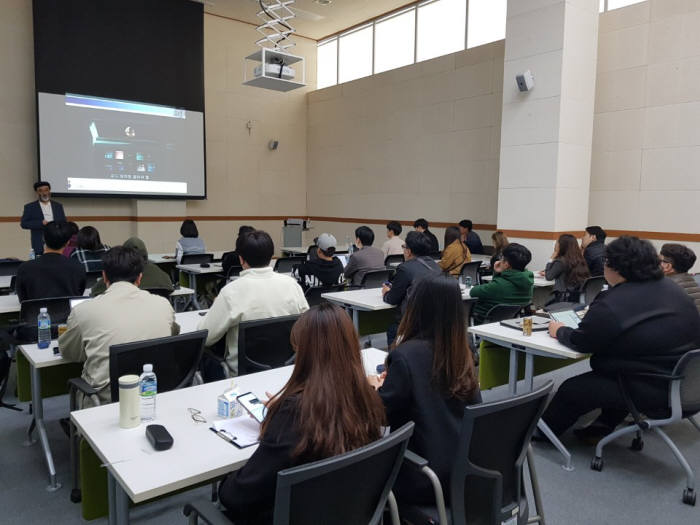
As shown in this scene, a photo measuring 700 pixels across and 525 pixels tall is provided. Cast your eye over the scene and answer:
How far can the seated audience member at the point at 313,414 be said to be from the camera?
1437 millimetres

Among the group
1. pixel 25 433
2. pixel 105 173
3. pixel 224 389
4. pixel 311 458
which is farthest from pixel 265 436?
pixel 105 173

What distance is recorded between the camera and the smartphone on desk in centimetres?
199

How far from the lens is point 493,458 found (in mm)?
1790

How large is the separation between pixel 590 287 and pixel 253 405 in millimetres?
4424

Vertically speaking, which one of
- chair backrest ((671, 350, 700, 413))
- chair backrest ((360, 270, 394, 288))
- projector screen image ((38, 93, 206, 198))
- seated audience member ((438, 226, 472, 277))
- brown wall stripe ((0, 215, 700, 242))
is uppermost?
projector screen image ((38, 93, 206, 198))

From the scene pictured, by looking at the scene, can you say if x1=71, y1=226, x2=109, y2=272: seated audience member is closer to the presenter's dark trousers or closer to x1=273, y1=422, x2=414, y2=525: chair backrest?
the presenter's dark trousers

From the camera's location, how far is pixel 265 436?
1.47 m

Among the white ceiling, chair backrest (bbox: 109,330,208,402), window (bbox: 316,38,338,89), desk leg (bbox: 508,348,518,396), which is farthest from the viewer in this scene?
window (bbox: 316,38,338,89)

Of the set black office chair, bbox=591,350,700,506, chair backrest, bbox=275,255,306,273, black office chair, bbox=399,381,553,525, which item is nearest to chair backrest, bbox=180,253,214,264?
chair backrest, bbox=275,255,306,273

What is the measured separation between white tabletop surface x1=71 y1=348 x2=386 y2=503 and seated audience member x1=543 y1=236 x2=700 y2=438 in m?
1.88

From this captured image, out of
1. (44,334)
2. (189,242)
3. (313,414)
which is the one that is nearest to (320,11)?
(189,242)

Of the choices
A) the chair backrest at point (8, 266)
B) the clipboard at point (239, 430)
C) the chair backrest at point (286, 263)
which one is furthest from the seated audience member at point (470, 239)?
the clipboard at point (239, 430)

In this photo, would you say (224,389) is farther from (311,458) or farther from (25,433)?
(25,433)

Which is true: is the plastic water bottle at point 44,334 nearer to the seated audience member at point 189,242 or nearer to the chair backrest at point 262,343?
the chair backrest at point 262,343
